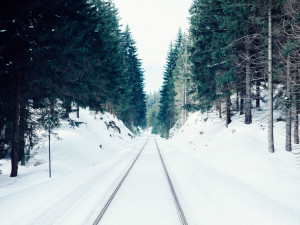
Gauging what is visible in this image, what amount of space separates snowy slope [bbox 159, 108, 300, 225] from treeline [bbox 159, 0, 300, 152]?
4.59 feet

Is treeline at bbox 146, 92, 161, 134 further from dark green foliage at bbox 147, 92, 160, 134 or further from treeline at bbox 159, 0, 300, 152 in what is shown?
treeline at bbox 159, 0, 300, 152

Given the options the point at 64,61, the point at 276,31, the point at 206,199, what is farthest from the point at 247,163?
the point at 64,61

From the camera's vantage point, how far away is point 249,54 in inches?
690

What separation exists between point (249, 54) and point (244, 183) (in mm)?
10554

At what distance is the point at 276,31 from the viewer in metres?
13.2

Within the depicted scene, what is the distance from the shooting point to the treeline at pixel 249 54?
12359 millimetres

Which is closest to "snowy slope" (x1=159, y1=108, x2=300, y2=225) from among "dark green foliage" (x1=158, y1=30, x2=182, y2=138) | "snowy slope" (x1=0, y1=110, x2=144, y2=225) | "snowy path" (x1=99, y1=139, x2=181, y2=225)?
"snowy path" (x1=99, y1=139, x2=181, y2=225)

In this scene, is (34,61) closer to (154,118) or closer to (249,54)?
(249,54)

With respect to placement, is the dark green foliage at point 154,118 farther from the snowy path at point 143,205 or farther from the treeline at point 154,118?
the snowy path at point 143,205

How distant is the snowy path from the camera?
650cm

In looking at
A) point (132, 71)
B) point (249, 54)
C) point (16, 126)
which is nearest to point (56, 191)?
point (16, 126)

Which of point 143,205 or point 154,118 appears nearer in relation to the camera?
point 143,205

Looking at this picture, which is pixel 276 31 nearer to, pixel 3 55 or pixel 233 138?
pixel 233 138

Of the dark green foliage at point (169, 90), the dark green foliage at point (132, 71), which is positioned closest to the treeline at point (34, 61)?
the dark green foliage at point (132, 71)
